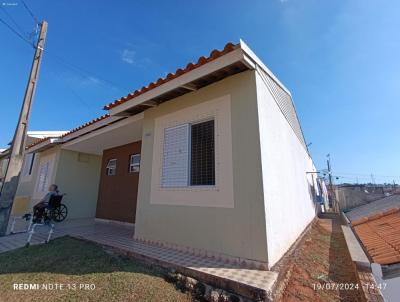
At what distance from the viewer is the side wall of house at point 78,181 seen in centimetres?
955

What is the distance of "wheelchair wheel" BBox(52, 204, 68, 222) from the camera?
339 inches

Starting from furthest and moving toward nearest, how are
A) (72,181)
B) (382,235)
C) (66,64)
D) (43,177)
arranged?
(66,64) → (43,177) → (72,181) → (382,235)

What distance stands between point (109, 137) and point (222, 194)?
5896 millimetres

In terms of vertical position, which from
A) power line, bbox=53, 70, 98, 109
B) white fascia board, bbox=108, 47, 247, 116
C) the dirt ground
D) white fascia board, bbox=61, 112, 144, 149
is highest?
power line, bbox=53, 70, 98, 109

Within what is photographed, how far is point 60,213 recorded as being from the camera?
894 centimetres

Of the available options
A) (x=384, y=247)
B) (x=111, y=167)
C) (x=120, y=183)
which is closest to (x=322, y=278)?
(x=384, y=247)

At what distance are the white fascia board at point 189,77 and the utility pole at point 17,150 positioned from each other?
4688 mm

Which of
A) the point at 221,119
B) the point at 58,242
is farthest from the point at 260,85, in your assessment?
the point at 58,242

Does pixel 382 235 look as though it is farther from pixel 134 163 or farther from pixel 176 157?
pixel 134 163

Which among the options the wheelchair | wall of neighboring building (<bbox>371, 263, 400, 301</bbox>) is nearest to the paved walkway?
wall of neighboring building (<bbox>371, 263, 400, 301</bbox>)

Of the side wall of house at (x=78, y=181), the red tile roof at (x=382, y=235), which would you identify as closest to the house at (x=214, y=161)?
the red tile roof at (x=382, y=235)

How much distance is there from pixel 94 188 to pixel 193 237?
8.40m

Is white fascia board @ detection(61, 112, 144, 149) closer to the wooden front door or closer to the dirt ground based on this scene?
the wooden front door

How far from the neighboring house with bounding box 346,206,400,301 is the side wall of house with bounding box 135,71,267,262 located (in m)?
1.46
